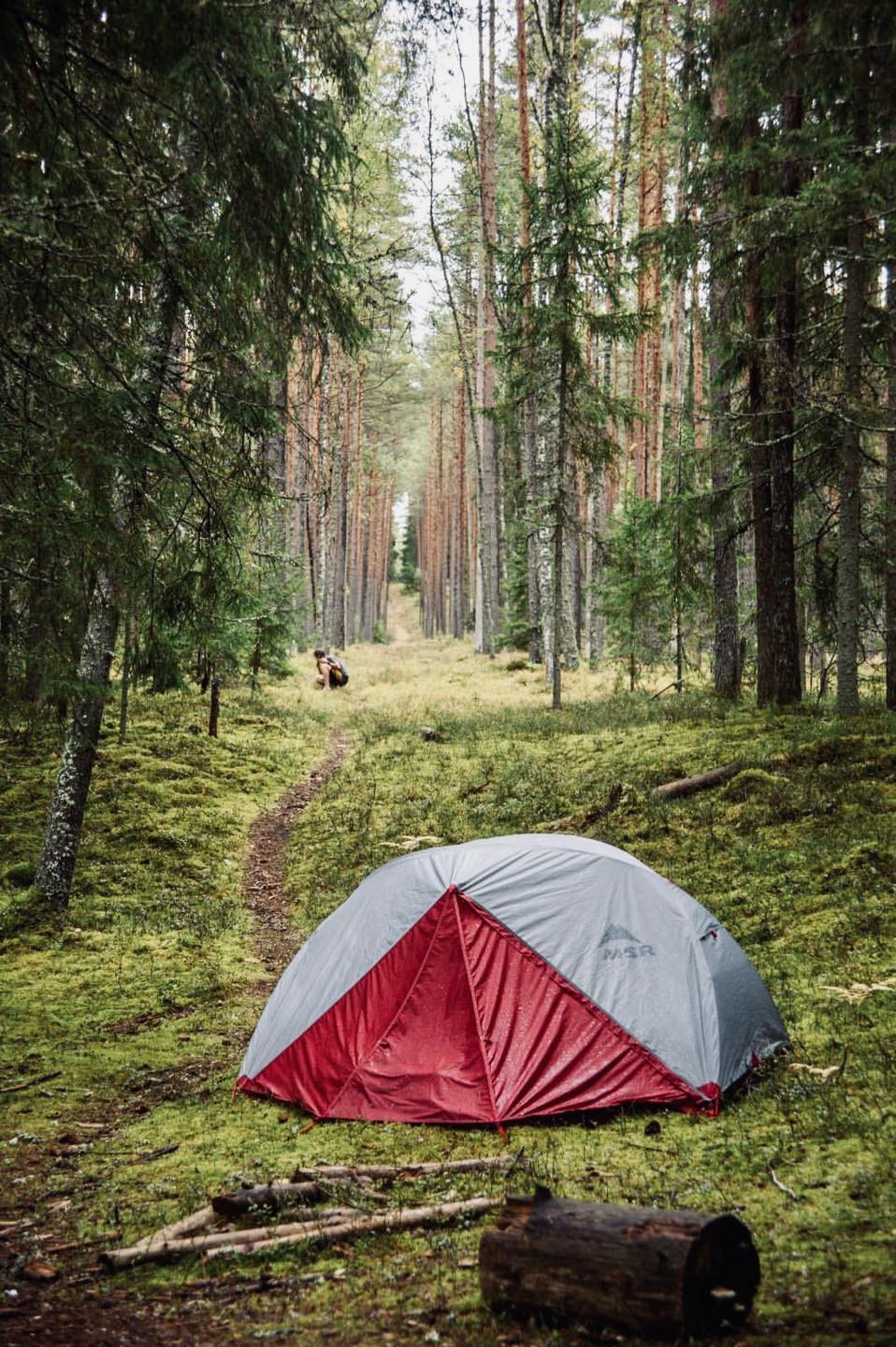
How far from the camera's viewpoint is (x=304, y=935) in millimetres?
10188

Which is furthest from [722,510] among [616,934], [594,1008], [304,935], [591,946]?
[594,1008]

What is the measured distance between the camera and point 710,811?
10.6 metres

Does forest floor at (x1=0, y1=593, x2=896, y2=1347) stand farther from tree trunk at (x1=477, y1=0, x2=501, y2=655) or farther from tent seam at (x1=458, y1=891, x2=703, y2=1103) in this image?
tree trunk at (x1=477, y1=0, x2=501, y2=655)

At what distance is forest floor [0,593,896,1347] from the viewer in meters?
3.92

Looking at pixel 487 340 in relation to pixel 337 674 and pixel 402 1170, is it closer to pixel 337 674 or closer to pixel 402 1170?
pixel 337 674

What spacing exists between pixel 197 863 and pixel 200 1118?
19.6 ft

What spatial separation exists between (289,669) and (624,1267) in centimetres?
1882

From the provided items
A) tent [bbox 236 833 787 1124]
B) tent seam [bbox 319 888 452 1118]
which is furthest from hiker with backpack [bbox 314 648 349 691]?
tent seam [bbox 319 888 452 1118]

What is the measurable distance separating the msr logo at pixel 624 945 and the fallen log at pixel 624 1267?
260 cm

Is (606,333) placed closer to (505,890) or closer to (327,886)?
(327,886)

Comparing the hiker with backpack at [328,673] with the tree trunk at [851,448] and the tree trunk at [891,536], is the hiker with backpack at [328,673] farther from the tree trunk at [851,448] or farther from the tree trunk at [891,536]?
the tree trunk at [851,448]

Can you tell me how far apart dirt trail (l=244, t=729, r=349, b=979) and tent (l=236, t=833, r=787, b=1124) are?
299 centimetres

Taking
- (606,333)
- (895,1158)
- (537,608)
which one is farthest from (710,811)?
(537,608)

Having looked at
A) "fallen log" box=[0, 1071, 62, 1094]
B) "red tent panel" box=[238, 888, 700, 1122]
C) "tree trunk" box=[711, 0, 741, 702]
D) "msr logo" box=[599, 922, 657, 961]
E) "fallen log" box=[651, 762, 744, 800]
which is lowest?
"fallen log" box=[0, 1071, 62, 1094]
